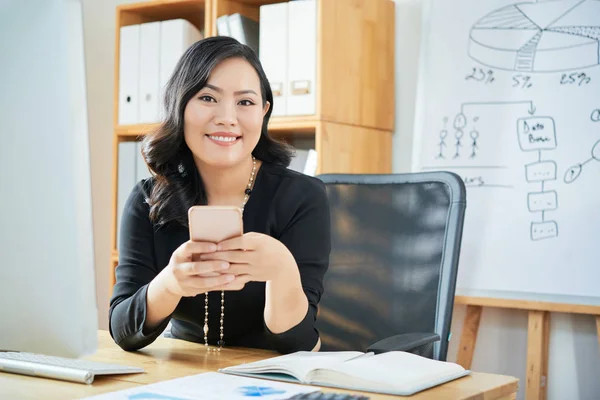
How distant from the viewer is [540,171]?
235 centimetres

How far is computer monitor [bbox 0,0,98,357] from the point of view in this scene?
0.67 meters

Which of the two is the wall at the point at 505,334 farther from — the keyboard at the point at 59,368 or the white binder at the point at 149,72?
the keyboard at the point at 59,368

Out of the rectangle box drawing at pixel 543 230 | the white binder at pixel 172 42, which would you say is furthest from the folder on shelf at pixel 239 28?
the rectangle box drawing at pixel 543 230

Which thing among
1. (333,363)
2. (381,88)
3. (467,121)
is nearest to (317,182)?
(333,363)

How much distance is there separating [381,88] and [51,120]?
86.2 inches

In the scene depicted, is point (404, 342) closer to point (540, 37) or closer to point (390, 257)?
point (390, 257)

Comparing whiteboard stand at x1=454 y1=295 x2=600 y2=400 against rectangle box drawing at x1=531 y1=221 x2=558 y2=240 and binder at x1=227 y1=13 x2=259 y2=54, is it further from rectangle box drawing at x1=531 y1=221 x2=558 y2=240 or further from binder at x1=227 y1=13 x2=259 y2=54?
binder at x1=227 y1=13 x2=259 y2=54

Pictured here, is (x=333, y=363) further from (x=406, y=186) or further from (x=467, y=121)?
(x=467, y=121)

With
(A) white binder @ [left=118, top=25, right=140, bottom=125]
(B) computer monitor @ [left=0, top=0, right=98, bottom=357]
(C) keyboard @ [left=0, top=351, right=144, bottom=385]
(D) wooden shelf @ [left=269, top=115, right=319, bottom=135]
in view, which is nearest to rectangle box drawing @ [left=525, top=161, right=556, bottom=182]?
(D) wooden shelf @ [left=269, top=115, right=319, bottom=135]

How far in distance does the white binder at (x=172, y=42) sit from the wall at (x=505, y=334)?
2.57 feet

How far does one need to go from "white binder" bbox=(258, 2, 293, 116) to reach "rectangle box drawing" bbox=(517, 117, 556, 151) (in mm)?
776

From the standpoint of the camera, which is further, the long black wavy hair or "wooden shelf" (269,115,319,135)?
"wooden shelf" (269,115,319,135)

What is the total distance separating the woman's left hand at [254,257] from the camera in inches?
44.2

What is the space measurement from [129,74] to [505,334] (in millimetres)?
1695
